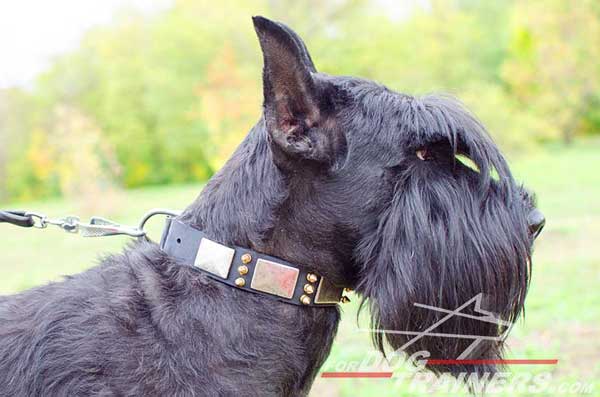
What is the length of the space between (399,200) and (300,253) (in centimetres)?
39

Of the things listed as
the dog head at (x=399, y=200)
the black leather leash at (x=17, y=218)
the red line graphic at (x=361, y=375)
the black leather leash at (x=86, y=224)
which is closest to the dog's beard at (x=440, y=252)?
the dog head at (x=399, y=200)

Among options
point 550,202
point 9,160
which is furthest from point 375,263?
point 9,160

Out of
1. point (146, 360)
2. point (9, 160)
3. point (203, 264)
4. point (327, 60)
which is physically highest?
point (327, 60)

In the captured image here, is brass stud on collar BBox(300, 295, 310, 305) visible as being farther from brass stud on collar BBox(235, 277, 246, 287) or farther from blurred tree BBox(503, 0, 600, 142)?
blurred tree BBox(503, 0, 600, 142)

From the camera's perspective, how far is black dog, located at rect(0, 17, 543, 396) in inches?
78.0

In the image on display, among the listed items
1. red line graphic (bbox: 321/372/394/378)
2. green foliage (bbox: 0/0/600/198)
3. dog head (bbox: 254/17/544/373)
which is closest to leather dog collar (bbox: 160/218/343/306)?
dog head (bbox: 254/17/544/373)

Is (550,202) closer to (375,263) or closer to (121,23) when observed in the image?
(375,263)

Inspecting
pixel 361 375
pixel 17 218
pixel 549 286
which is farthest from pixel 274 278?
pixel 549 286

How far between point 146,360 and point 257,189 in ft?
2.22

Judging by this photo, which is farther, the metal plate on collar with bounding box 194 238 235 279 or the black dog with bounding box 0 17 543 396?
the metal plate on collar with bounding box 194 238 235 279

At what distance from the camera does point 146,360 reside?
196 centimetres

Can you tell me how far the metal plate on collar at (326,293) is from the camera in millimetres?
2166

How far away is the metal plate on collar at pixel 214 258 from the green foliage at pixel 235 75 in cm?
1790

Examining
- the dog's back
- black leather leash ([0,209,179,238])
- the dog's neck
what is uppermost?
the dog's neck
